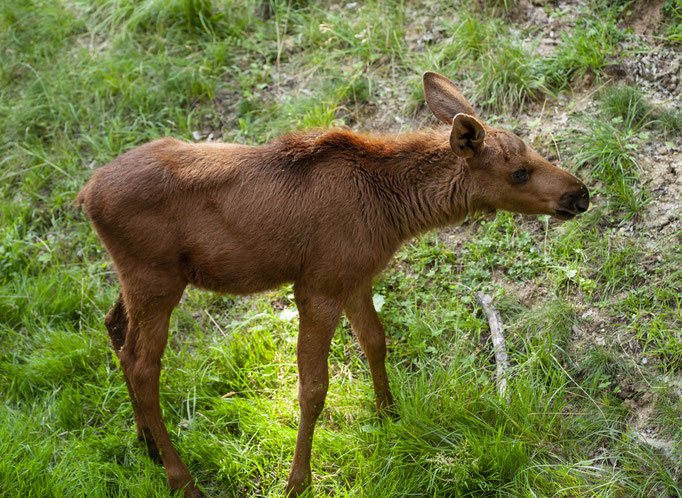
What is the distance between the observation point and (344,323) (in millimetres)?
6355

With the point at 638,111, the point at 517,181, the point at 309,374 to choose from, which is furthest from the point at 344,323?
the point at 638,111

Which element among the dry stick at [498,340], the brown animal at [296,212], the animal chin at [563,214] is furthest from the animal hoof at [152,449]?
the animal chin at [563,214]

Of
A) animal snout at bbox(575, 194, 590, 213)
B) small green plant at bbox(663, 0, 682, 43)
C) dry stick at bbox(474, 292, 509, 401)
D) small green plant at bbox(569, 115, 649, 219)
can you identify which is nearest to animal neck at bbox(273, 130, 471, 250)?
animal snout at bbox(575, 194, 590, 213)

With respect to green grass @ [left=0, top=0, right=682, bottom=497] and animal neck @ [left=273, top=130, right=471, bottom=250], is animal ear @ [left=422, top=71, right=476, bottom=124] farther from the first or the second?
green grass @ [left=0, top=0, right=682, bottom=497]

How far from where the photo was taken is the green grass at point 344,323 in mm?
5090

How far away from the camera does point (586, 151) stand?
6344 mm

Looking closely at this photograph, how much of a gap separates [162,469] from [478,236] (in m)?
3.49

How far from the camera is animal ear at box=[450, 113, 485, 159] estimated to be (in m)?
4.80

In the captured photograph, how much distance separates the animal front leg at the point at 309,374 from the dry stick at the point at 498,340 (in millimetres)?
1401

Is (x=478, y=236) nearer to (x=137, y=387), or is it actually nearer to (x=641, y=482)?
(x=641, y=482)

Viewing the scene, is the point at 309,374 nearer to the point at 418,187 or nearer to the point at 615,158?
the point at 418,187

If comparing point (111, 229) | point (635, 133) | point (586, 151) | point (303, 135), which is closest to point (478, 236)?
point (586, 151)

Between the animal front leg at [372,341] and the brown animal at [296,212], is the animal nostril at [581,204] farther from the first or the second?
the animal front leg at [372,341]

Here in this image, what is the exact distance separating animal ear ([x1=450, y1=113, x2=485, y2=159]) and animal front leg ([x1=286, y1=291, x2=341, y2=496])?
1439mm
